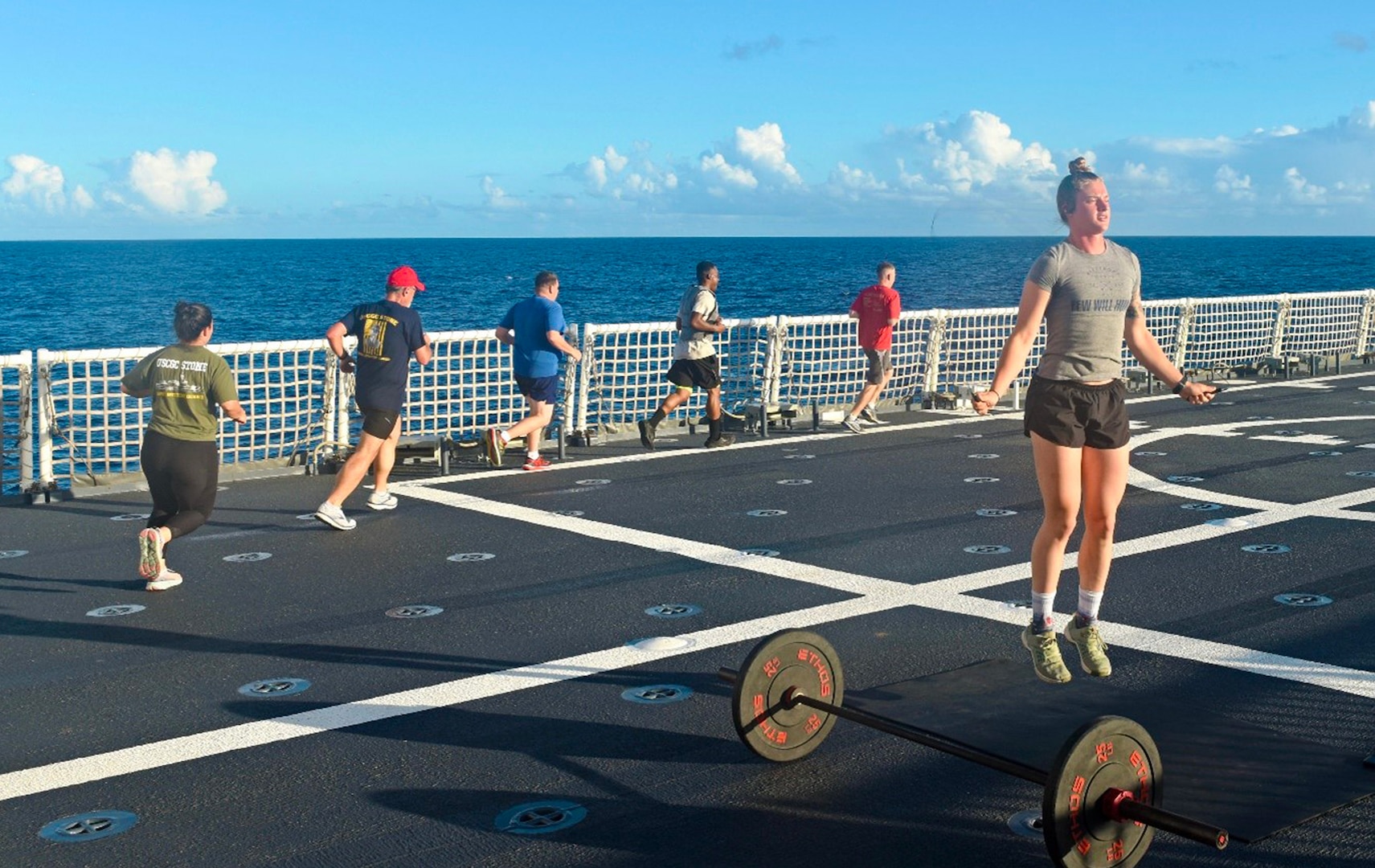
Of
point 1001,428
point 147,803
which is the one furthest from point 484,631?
point 1001,428

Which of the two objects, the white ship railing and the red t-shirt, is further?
the red t-shirt

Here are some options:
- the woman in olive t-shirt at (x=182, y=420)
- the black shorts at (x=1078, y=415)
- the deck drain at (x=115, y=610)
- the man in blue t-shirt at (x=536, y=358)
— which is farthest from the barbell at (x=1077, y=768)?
the man in blue t-shirt at (x=536, y=358)

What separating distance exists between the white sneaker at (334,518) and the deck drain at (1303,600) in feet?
19.8

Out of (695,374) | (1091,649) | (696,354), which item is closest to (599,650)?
(1091,649)

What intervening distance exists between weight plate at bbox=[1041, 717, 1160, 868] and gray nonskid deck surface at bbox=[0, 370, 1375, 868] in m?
0.27

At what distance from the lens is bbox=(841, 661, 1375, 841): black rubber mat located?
15.8 feet

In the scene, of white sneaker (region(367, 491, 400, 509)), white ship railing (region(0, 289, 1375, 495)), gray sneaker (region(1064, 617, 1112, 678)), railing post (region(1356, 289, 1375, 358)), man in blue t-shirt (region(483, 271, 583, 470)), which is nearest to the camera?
gray sneaker (region(1064, 617, 1112, 678))

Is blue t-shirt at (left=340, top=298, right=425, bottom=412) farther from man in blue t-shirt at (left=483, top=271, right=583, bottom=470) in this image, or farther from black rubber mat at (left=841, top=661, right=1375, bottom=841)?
black rubber mat at (left=841, top=661, right=1375, bottom=841)

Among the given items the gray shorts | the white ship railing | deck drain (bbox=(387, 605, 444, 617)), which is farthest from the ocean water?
deck drain (bbox=(387, 605, 444, 617))

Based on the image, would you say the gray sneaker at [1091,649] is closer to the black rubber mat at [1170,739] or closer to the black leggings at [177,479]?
the black rubber mat at [1170,739]

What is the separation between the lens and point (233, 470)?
41.5 ft

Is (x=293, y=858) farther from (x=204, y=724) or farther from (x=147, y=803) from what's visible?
(x=204, y=724)

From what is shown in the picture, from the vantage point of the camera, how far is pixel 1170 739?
5.36m

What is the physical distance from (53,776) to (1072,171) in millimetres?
4747
